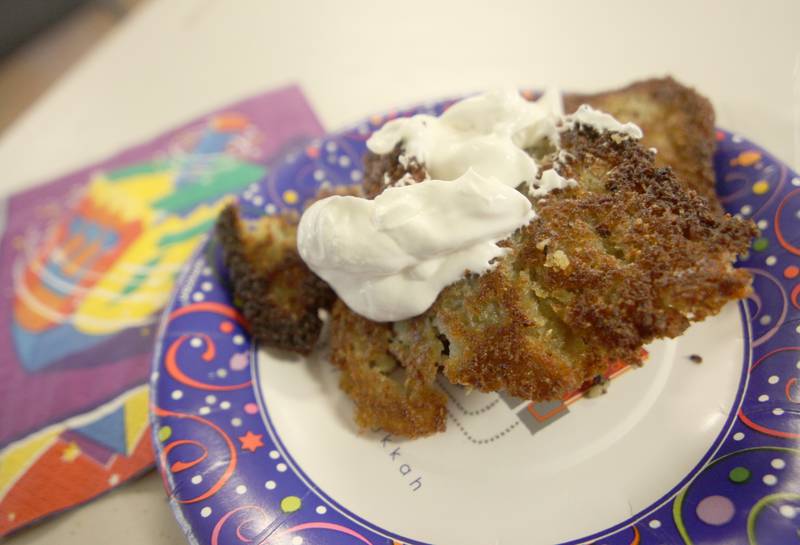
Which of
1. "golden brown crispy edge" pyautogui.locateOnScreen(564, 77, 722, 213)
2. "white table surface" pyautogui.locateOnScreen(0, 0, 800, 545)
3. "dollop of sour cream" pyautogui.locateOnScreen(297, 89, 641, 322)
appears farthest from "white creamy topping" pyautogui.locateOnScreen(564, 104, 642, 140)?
"white table surface" pyautogui.locateOnScreen(0, 0, 800, 545)

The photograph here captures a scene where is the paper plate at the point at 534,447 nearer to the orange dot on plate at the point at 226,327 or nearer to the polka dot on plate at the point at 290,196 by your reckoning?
the orange dot on plate at the point at 226,327

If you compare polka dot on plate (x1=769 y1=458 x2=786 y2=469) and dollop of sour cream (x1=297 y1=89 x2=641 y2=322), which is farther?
dollop of sour cream (x1=297 y1=89 x2=641 y2=322)

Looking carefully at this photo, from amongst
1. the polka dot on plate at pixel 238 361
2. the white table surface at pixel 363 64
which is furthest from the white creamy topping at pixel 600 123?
the polka dot on plate at pixel 238 361

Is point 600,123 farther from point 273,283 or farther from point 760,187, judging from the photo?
point 273,283

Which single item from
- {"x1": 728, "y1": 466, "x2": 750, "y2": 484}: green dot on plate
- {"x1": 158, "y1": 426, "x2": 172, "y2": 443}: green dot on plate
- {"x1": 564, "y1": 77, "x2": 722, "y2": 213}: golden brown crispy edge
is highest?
{"x1": 564, "y1": 77, "x2": 722, "y2": 213}: golden brown crispy edge

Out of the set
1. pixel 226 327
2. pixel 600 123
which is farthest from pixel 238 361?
pixel 600 123

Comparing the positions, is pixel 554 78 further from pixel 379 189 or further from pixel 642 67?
pixel 379 189

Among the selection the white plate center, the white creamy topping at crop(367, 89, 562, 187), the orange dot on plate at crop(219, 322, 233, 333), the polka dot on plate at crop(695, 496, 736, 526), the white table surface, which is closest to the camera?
the polka dot on plate at crop(695, 496, 736, 526)

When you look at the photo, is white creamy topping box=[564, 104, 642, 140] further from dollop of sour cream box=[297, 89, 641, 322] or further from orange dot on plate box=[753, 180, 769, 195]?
orange dot on plate box=[753, 180, 769, 195]
